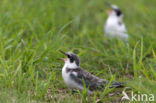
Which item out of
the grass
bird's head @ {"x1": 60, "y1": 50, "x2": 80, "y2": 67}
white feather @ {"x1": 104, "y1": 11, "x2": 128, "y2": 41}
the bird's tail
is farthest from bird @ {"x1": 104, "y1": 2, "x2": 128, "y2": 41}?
the bird's tail

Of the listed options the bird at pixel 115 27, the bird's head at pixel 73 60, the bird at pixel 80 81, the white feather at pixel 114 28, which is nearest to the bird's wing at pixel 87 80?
the bird at pixel 80 81

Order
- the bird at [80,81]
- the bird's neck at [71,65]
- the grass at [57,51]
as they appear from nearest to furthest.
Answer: the grass at [57,51] < the bird at [80,81] < the bird's neck at [71,65]

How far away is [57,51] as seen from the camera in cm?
477

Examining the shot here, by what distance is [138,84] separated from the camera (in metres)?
3.85

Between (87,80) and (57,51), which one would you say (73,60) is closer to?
(87,80)

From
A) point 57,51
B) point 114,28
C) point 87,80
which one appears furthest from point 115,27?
point 87,80

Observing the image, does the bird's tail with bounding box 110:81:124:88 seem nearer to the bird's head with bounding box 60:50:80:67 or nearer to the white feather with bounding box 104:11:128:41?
the bird's head with bounding box 60:50:80:67

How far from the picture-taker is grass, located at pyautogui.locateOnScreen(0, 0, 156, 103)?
4.00 meters

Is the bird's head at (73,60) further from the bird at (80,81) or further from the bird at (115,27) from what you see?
the bird at (115,27)

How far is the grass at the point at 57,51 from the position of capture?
157 inches

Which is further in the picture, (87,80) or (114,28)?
(114,28)

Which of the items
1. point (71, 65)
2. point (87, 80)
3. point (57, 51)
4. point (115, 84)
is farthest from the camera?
point (57, 51)

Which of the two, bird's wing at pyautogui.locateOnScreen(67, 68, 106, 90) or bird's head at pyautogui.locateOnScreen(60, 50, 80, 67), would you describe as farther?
bird's head at pyautogui.locateOnScreen(60, 50, 80, 67)

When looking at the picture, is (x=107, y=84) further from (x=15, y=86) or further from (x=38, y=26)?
(x=38, y=26)
